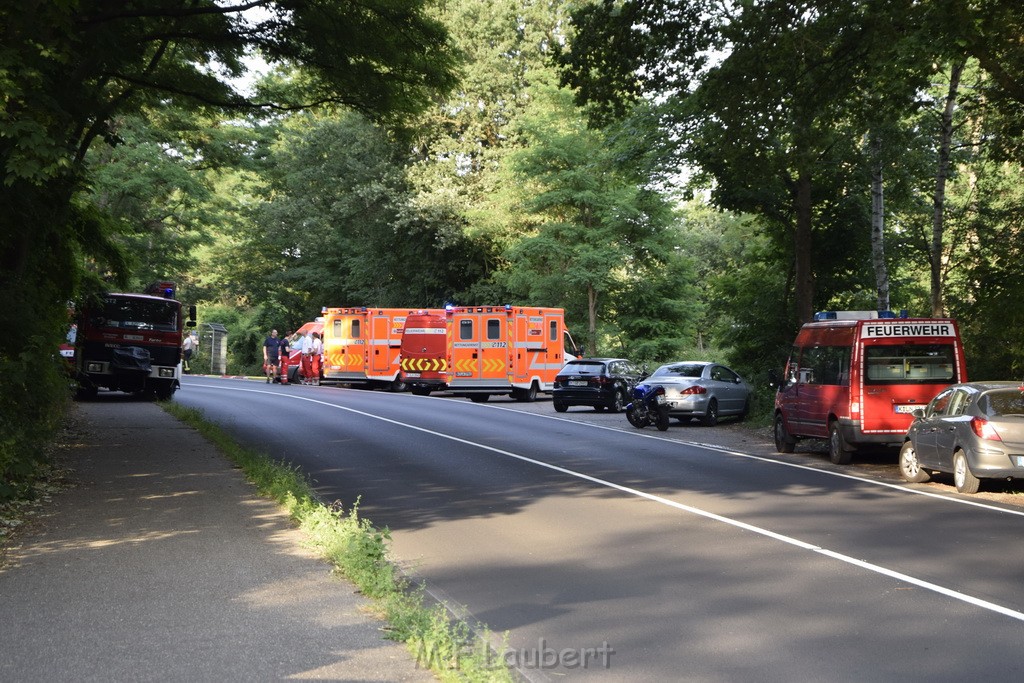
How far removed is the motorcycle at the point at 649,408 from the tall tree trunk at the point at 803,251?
12.4 feet

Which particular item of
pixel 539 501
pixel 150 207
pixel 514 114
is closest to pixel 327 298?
pixel 514 114

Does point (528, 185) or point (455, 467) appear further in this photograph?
point (528, 185)

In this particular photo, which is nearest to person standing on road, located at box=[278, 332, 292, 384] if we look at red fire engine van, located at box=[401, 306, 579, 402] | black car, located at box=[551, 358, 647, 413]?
red fire engine van, located at box=[401, 306, 579, 402]

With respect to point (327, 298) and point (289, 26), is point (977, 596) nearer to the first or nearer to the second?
point (289, 26)

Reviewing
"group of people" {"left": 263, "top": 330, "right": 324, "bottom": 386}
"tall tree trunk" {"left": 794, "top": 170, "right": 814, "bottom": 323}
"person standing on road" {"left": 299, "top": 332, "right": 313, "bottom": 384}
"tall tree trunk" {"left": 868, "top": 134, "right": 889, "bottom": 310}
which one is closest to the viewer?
"tall tree trunk" {"left": 868, "top": 134, "right": 889, "bottom": 310}

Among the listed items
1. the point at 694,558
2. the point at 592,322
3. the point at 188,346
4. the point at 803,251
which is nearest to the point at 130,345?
the point at 803,251

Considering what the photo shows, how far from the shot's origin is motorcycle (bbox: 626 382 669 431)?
2567 cm

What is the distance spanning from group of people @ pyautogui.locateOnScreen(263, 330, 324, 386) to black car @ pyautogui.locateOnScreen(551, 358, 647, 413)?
51.0 feet

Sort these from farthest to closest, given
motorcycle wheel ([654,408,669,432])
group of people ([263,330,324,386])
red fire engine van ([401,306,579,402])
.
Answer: group of people ([263,330,324,386]) < red fire engine van ([401,306,579,402]) < motorcycle wheel ([654,408,669,432])

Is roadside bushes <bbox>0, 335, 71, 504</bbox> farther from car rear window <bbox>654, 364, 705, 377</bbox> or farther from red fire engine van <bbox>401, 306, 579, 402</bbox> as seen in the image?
red fire engine van <bbox>401, 306, 579, 402</bbox>

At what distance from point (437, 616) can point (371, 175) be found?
4839 cm

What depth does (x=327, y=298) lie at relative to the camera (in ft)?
199

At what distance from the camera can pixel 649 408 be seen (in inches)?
1016

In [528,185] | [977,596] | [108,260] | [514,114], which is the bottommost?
[977,596]
